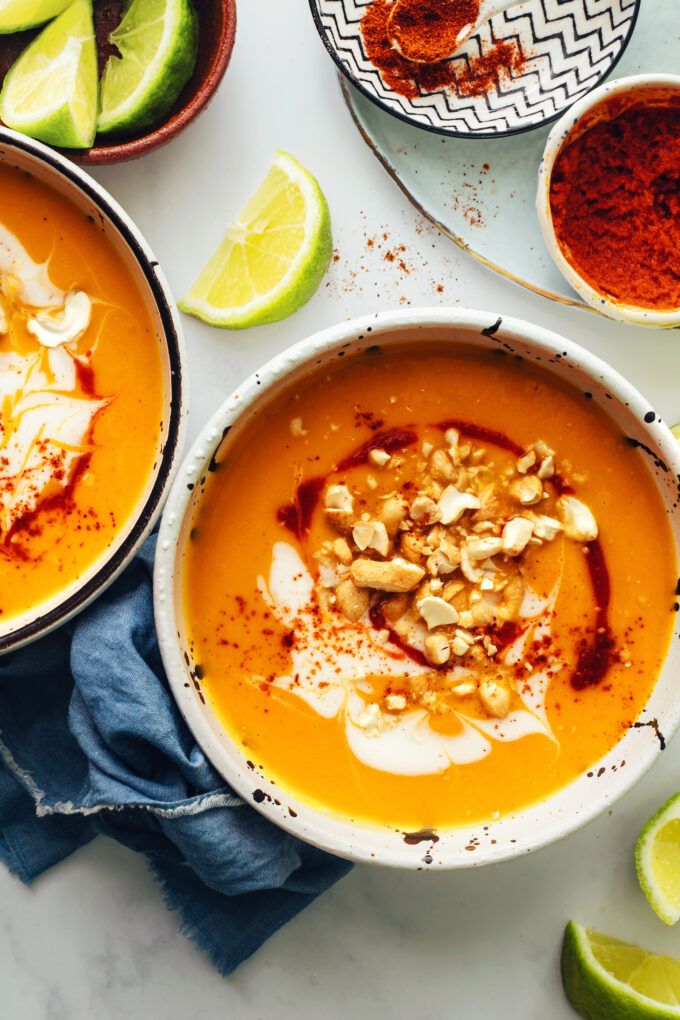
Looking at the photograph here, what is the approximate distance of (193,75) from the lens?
1477 mm

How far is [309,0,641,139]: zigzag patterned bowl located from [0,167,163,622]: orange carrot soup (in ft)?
1.70

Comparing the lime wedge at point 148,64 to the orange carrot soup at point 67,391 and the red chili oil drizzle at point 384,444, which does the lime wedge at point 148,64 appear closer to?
the orange carrot soup at point 67,391

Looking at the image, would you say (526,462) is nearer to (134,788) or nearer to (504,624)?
(504,624)

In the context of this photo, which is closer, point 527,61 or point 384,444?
point 384,444

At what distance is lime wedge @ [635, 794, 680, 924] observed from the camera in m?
1.52

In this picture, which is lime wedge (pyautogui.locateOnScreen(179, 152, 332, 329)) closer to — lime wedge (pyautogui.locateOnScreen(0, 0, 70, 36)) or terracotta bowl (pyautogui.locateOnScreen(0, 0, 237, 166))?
terracotta bowl (pyautogui.locateOnScreen(0, 0, 237, 166))

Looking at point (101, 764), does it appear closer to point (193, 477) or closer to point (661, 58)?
point (193, 477)

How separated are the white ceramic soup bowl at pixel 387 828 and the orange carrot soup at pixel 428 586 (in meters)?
0.02

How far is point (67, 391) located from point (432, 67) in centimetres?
79

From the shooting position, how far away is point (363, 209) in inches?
60.7

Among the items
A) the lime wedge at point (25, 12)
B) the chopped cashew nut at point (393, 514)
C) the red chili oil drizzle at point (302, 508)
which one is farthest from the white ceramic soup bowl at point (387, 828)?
the lime wedge at point (25, 12)

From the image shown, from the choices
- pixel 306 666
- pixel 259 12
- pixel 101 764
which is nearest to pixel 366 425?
pixel 306 666

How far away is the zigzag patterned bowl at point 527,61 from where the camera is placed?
57.8 inches

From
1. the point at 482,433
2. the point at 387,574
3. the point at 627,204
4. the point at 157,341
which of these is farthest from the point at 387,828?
the point at 627,204
